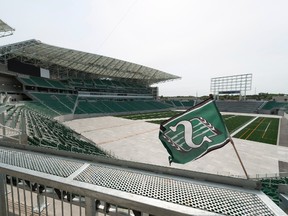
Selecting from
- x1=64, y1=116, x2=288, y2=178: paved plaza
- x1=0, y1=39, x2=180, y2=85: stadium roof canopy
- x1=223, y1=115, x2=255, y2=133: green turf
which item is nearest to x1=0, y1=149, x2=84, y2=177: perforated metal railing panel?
x1=64, y1=116, x2=288, y2=178: paved plaza

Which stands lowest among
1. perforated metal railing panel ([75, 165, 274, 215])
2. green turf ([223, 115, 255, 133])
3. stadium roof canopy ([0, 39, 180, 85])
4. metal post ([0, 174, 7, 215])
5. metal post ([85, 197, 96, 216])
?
green turf ([223, 115, 255, 133])

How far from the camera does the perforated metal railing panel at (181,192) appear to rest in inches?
74.1

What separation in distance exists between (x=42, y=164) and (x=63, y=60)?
43.4 metres

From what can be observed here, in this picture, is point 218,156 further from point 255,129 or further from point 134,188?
point 255,129

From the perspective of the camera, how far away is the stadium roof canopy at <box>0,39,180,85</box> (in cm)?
3469

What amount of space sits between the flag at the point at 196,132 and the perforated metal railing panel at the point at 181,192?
4.71 feet

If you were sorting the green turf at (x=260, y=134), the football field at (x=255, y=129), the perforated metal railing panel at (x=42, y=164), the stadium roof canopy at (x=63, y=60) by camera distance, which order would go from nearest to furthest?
the perforated metal railing panel at (x=42, y=164) < the green turf at (x=260, y=134) < the football field at (x=255, y=129) < the stadium roof canopy at (x=63, y=60)

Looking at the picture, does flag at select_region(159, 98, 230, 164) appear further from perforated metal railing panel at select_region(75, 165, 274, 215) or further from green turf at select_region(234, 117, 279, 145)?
green turf at select_region(234, 117, 279, 145)

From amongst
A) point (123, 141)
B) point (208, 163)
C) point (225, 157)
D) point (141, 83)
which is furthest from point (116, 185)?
point (141, 83)

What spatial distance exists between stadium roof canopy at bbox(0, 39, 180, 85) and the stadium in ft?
0.74

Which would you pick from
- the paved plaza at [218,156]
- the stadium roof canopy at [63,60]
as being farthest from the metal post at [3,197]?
the stadium roof canopy at [63,60]

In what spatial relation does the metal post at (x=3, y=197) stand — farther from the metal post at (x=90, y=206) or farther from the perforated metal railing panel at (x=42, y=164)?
the metal post at (x=90, y=206)

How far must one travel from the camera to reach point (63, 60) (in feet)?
133

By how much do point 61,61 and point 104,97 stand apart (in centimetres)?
2033
